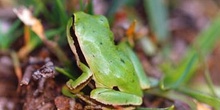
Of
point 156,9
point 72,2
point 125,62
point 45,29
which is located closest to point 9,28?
point 45,29

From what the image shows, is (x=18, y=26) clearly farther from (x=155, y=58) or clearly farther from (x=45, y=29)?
(x=155, y=58)

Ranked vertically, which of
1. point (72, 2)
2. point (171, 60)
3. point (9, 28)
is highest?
point (72, 2)

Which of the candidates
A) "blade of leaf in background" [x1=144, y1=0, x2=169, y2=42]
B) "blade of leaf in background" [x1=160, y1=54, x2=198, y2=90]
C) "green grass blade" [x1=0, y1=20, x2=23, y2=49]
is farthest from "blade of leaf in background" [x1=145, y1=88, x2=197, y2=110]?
"green grass blade" [x1=0, y1=20, x2=23, y2=49]

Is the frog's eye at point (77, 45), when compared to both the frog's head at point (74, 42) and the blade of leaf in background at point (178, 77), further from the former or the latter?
the blade of leaf in background at point (178, 77)

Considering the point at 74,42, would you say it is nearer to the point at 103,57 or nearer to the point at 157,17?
the point at 103,57

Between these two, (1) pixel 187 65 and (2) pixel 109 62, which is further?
(1) pixel 187 65

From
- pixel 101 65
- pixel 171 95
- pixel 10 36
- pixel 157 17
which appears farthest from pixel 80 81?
pixel 157 17

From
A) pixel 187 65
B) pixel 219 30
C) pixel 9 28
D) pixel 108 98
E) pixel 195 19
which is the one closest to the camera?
pixel 108 98
